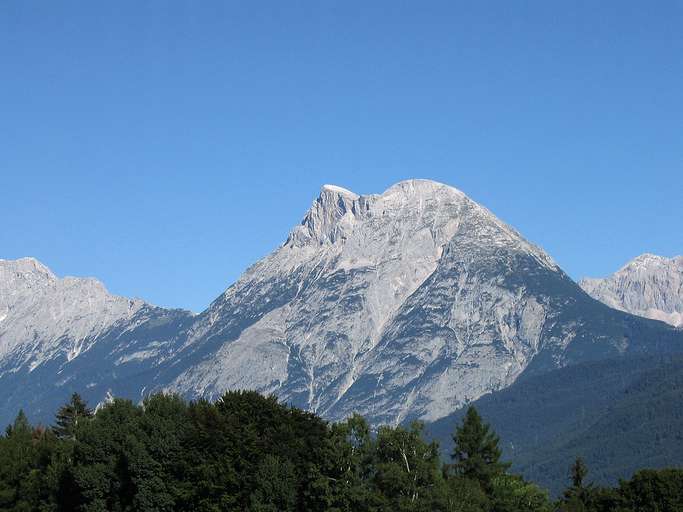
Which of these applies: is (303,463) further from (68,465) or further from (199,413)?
(68,465)

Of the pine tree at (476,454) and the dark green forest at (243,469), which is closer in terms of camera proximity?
the dark green forest at (243,469)

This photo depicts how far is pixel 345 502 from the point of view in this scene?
148m

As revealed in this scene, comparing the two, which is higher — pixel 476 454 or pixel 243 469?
pixel 476 454

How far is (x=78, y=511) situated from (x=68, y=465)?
5.33 meters

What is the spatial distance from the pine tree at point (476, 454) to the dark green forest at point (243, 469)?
530 cm

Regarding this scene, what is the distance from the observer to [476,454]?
6964 inches

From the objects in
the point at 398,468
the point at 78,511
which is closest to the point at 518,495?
the point at 398,468

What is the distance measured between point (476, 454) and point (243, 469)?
129ft

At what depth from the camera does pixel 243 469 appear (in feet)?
488

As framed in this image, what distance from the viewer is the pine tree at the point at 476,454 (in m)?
174

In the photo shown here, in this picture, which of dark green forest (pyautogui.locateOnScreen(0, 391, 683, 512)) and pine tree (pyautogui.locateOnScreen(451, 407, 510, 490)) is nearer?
dark green forest (pyautogui.locateOnScreen(0, 391, 683, 512))

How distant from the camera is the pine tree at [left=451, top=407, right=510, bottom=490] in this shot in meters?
174

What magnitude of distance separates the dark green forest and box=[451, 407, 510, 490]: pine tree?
209 inches

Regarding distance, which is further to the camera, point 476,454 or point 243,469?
point 476,454
